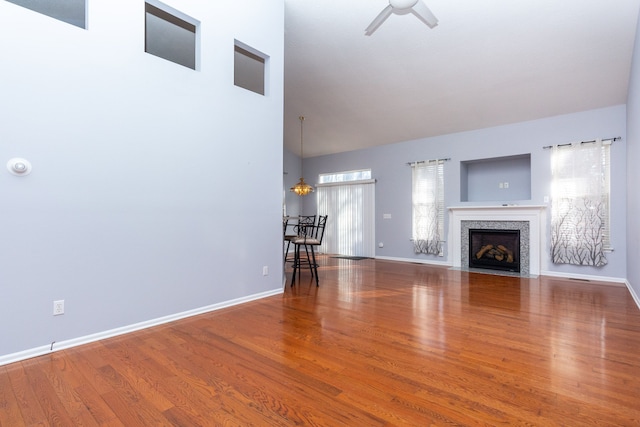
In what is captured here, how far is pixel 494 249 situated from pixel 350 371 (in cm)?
520

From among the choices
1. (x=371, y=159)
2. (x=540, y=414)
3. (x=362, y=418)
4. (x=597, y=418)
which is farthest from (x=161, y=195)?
(x=371, y=159)

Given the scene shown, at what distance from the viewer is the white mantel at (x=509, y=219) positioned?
5.56 meters

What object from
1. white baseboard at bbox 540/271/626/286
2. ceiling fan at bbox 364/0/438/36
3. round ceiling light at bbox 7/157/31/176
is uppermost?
ceiling fan at bbox 364/0/438/36

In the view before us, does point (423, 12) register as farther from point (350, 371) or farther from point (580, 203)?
point (580, 203)

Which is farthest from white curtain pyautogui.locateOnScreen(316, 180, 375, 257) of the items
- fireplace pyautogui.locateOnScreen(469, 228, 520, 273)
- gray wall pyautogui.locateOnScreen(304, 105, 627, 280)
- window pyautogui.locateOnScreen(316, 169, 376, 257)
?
fireplace pyautogui.locateOnScreen(469, 228, 520, 273)

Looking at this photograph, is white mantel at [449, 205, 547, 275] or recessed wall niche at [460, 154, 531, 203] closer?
white mantel at [449, 205, 547, 275]

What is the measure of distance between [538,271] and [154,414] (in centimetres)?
611

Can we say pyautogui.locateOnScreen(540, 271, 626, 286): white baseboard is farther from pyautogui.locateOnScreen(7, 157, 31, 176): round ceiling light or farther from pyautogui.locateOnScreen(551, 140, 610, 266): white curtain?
pyautogui.locateOnScreen(7, 157, 31, 176): round ceiling light

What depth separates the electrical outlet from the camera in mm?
2387

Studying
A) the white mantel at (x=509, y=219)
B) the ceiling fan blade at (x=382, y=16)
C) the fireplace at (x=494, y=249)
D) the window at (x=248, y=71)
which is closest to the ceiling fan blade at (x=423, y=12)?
the ceiling fan blade at (x=382, y=16)

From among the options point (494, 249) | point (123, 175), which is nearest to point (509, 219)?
point (494, 249)

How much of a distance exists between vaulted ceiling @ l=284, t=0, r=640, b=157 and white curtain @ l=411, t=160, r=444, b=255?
88cm

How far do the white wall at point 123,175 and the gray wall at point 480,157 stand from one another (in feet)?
13.8

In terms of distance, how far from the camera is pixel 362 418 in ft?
5.06
